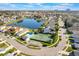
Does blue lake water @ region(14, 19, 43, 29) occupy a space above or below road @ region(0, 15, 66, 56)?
above

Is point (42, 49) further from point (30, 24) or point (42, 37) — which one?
point (30, 24)

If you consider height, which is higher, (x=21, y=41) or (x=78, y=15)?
(x=78, y=15)

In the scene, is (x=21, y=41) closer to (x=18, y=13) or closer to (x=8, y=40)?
(x=8, y=40)

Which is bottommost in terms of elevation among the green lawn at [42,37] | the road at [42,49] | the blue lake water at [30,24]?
the road at [42,49]

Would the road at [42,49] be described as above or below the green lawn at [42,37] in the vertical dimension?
below

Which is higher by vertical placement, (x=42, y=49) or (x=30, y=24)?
(x=30, y=24)

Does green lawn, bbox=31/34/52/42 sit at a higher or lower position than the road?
higher

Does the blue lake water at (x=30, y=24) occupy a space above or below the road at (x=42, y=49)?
above

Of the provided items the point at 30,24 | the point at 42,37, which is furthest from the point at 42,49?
the point at 30,24

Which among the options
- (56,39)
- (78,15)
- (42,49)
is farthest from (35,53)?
(78,15)

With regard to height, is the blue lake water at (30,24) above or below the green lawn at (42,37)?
above

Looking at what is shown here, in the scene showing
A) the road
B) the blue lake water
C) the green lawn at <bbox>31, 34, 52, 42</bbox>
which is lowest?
the road
